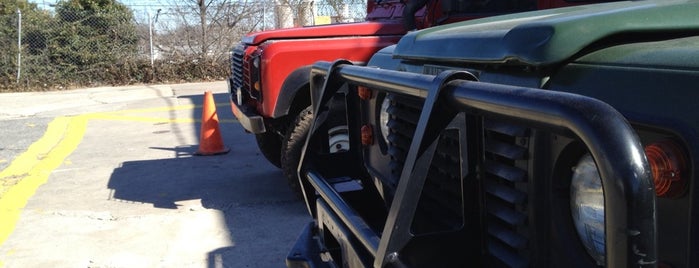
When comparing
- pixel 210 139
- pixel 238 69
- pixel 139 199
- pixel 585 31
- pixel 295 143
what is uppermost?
pixel 585 31

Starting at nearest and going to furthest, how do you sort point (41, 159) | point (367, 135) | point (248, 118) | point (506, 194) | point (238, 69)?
point (506, 194) < point (367, 135) < point (248, 118) < point (238, 69) < point (41, 159)

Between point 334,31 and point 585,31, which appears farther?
point 334,31

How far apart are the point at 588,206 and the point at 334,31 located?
452 cm

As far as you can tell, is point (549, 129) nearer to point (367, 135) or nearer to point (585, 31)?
point (585, 31)

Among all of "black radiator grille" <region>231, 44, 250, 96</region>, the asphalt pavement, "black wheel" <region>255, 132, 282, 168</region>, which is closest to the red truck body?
"black radiator grille" <region>231, 44, 250, 96</region>

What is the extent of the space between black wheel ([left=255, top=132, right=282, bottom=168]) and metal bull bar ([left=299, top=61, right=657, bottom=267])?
4.44 m

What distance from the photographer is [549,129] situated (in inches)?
50.0

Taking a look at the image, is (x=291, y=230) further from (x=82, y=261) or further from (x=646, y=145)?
(x=646, y=145)

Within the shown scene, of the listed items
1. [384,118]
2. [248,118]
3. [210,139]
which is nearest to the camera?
[384,118]

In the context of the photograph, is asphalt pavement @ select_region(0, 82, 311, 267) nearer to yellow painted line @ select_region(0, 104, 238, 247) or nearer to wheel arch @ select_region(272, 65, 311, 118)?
yellow painted line @ select_region(0, 104, 238, 247)

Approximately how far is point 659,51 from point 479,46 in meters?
0.64

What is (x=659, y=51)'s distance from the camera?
1.43 metres

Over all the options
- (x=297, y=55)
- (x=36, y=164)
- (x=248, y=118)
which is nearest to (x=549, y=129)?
(x=297, y=55)

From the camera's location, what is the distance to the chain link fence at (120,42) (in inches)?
683
